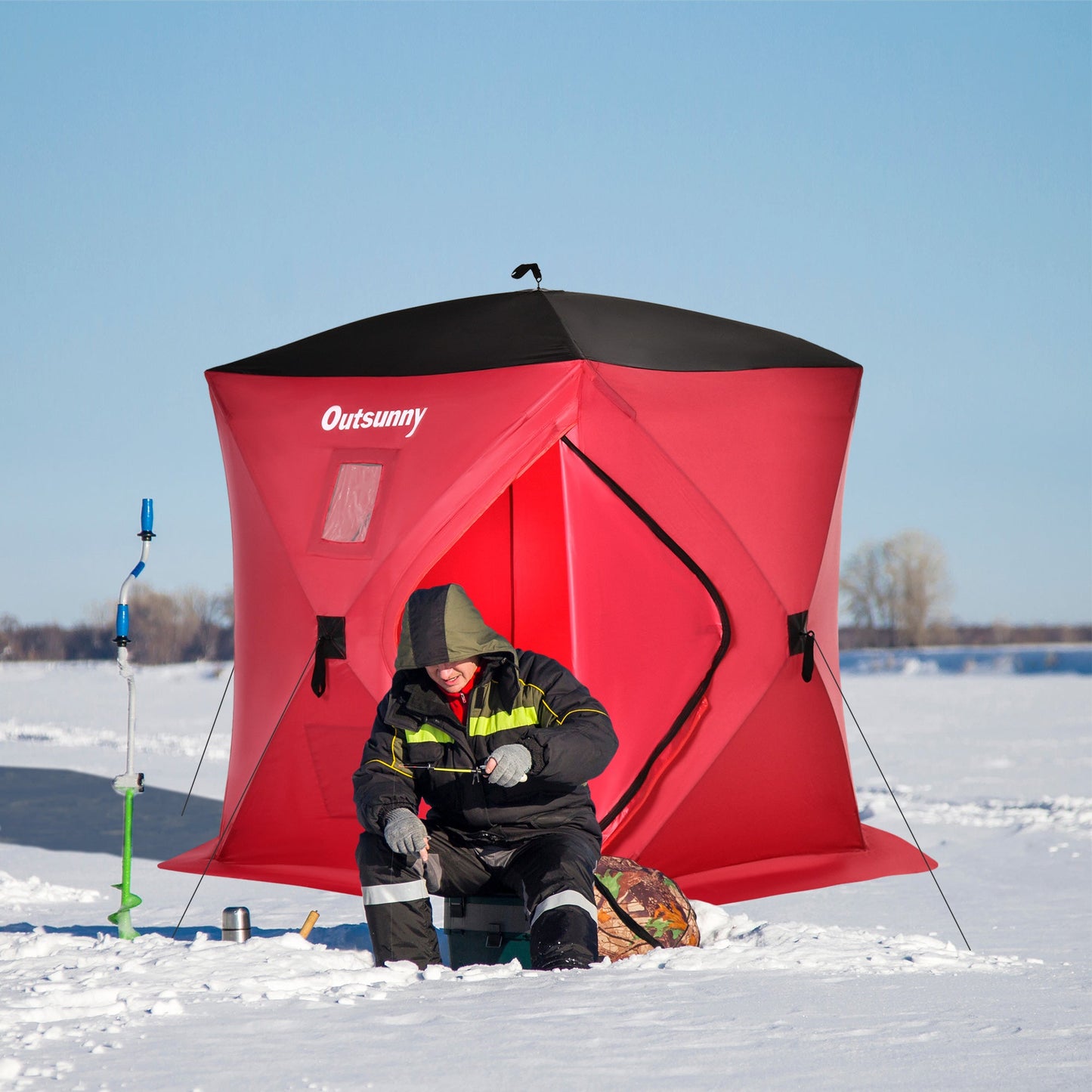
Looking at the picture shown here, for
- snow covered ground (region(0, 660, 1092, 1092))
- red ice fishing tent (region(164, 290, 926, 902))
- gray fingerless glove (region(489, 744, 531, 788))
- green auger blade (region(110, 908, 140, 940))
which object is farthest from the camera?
red ice fishing tent (region(164, 290, 926, 902))

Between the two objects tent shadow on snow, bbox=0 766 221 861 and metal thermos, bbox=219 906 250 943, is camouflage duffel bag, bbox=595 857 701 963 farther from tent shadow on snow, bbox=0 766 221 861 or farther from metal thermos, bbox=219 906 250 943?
tent shadow on snow, bbox=0 766 221 861

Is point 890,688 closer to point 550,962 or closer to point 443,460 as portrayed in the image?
point 443,460

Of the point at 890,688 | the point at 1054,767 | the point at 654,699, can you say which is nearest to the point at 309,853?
the point at 654,699

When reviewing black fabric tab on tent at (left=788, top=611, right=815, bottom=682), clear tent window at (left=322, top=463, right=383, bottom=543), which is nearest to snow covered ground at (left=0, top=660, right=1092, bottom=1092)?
black fabric tab on tent at (left=788, top=611, right=815, bottom=682)

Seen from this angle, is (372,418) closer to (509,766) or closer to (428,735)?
(428,735)

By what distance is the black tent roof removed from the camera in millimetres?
4684

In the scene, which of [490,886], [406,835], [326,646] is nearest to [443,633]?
[406,835]

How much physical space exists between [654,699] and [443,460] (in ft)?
3.93

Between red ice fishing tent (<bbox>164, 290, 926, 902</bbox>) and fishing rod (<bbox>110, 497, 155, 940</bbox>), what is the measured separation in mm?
769

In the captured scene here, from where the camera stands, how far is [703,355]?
486 cm

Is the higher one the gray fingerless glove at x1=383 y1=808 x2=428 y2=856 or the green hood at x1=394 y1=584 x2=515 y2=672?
the green hood at x1=394 y1=584 x2=515 y2=672

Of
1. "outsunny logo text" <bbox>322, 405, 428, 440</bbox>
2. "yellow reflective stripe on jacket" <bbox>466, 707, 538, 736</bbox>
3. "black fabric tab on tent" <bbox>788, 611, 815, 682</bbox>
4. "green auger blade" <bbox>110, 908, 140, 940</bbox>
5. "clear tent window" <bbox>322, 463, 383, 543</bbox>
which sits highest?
"outsunny logo text" <bbox>322, 405, 428, 440</bbox>

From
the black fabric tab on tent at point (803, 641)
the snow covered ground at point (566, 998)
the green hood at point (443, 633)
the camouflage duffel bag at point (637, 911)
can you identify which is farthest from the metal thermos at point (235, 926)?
the black fabric tab on tent at point (803, 641)

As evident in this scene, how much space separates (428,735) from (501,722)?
199 mm
